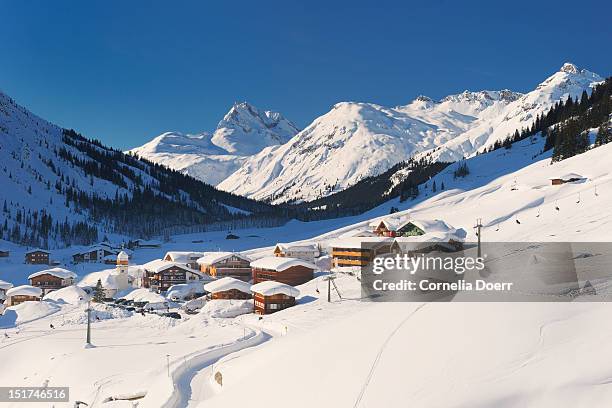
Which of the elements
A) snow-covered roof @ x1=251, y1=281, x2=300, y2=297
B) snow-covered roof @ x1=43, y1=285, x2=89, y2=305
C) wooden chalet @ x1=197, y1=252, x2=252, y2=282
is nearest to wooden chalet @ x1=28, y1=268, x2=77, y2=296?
snow-covered roof @ x1=43, y1=285, x2=89, y2=305

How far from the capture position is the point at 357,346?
2161 centimetres

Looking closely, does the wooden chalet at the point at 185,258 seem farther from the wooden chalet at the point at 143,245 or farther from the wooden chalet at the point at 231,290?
the wooden chalet at the point at 143,245

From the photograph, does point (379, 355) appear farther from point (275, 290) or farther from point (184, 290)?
point (184, 290)

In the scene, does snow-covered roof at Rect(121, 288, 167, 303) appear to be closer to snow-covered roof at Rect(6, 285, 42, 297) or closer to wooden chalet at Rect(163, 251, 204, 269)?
snow-covered roof at Rect(6, 285, 42, 297)

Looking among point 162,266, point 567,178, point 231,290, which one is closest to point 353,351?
point 231,290

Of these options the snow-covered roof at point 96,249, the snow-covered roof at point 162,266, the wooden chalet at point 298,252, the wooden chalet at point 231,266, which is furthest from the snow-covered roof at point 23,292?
the snow-covered roof at point 96,249

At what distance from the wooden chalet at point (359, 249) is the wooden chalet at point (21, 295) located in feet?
161

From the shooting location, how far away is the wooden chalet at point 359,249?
78062 mm

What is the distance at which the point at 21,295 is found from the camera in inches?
3302

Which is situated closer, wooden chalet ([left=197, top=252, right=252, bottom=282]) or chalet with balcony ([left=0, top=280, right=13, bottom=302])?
chalet with balcony ([left=0, top=280, right=13, bottom=302])

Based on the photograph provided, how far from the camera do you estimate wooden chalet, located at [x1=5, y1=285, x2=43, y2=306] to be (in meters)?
83.4

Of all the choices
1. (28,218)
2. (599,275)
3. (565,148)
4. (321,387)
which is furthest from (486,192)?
(28,218)

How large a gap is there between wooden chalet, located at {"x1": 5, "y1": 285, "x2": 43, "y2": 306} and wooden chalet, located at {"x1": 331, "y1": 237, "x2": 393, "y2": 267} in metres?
49.0

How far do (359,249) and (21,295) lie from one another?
55038 millimetres
